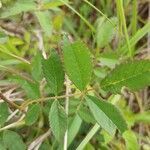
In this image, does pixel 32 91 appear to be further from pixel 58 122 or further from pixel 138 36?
pixel 138 36

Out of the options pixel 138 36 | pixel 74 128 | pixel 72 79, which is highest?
pixel 72 79

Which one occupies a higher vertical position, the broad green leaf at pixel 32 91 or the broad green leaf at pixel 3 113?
the broad green leaf at pixel 32 91

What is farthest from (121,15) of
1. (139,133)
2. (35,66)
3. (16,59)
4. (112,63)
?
(139,133)

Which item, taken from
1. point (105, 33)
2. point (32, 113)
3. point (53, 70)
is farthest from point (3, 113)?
point (105, 33)

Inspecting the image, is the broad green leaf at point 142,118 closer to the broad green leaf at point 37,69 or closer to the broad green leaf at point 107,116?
the broad green leaf at point 37,69

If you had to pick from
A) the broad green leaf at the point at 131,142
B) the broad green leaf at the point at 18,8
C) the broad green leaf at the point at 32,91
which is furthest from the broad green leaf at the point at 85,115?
the broad green leaf at the point at 18,8
